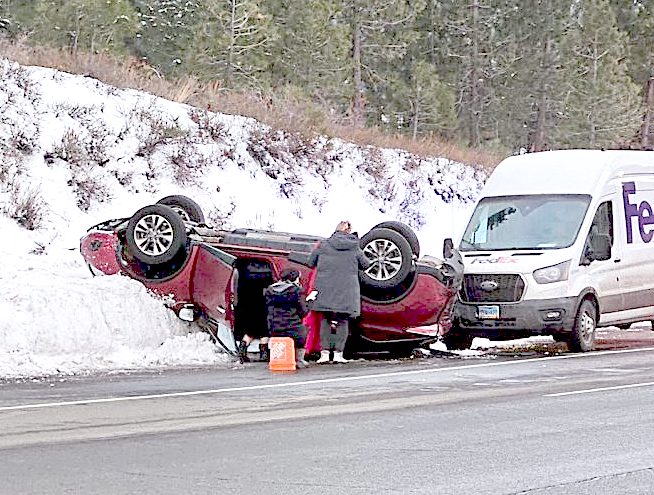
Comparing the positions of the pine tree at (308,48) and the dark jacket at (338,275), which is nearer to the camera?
the dark jacket at (338,275)

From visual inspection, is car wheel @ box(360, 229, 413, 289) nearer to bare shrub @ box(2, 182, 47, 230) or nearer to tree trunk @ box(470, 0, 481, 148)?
bare shrub @ box(2, 182, 47, 230)

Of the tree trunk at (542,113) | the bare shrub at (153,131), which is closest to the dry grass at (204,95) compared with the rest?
the bare shrub at (153,131)

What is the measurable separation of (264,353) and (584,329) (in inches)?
177

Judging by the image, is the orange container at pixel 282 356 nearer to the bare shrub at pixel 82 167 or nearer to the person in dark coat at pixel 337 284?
the person in dark coat at pixel 337 284

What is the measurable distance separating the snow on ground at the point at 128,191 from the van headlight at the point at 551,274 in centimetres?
441

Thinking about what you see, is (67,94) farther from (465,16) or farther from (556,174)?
(465,16)

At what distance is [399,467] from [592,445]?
175 centimetres

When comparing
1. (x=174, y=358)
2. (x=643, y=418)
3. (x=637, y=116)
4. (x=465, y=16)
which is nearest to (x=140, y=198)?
(x=174, y=358)

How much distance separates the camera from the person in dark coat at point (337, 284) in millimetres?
15930

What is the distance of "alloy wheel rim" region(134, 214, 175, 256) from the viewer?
16.3 meters

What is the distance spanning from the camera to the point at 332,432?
10.2 metres

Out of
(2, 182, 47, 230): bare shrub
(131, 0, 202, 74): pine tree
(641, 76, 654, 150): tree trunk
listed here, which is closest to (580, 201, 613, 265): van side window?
(2, 182, 47, 230): bare shrub

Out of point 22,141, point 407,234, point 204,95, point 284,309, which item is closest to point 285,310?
point 284,309

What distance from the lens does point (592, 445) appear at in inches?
378
